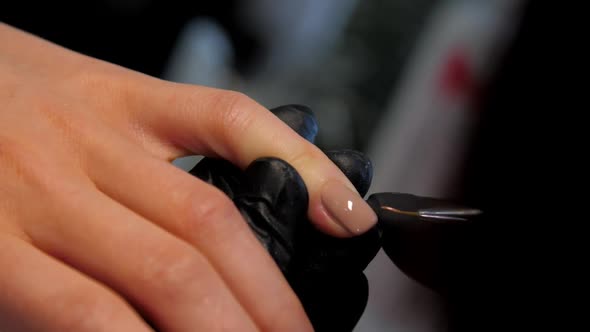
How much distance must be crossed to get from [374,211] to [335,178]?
0.07m

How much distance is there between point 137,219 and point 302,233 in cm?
16

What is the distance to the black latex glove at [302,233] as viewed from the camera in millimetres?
582

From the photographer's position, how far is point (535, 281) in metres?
0.58

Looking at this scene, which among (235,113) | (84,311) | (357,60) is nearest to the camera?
(84,311)

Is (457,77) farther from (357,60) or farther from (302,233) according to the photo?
(302,233)

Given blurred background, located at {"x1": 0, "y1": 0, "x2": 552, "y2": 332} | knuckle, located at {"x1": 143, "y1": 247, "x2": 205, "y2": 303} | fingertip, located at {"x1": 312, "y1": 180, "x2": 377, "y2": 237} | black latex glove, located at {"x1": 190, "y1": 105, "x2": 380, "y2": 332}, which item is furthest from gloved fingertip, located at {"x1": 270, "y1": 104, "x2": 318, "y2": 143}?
blurred background, located at {"x1": 0, "y1": 0, "x2": 552, "y2": 332}

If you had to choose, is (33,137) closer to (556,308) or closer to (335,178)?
(335,178)

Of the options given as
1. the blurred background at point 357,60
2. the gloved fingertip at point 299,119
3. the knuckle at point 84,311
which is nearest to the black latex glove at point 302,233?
the gloved fingertip at point 299,119

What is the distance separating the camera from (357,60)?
2.04 meters

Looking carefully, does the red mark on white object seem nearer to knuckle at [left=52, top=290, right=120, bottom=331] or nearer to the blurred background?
the blurred background

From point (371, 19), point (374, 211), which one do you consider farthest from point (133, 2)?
point (374, 211)

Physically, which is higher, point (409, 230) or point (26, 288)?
point (409, 230)

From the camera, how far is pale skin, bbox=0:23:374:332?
52 centimetres

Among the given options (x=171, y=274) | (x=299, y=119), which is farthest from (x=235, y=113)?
(x=171, y=274)
